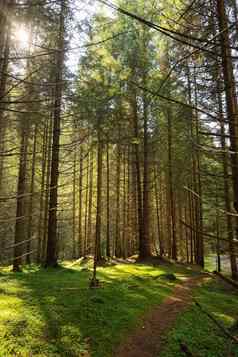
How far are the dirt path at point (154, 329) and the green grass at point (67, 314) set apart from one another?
21 cm

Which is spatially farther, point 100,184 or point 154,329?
point 100,184

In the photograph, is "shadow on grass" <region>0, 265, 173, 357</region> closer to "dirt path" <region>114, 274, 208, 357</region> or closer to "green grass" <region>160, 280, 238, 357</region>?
"dirt path" <region>114, 274, 208, 357</region>

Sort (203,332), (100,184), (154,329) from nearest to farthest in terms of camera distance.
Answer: (203,332) → (154,329) → (100,184)

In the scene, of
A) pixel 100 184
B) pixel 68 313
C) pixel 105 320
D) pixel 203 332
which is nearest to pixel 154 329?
pixel 203 332

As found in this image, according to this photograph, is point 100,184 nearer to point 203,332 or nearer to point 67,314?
point 67,314

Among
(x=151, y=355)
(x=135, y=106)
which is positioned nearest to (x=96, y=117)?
(x=151, y=355)

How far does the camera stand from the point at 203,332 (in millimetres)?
5902

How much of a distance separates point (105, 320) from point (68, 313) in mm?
862

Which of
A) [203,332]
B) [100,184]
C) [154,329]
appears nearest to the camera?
[203,332]

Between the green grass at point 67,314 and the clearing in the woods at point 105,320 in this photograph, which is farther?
the clearing in the woods at point 105,320

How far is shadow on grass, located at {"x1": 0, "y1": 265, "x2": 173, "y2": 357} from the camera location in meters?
4.70

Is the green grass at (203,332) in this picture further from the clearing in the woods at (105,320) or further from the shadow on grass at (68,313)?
the shadow on grass at (68,313)

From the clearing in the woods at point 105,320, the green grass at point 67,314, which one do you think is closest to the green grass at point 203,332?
the clearing in the woods at point 105,320

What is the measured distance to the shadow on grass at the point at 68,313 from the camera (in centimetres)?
470
